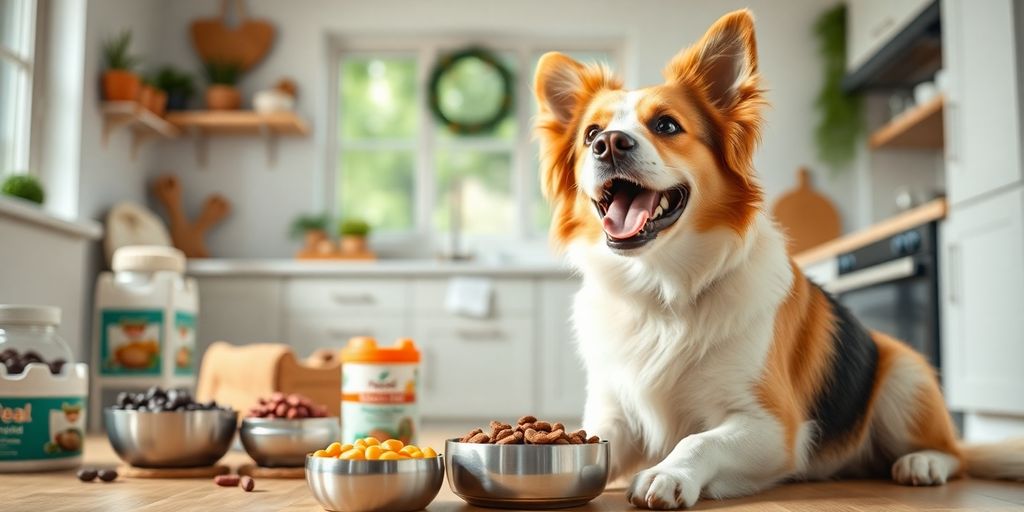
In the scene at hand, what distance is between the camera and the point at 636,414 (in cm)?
189

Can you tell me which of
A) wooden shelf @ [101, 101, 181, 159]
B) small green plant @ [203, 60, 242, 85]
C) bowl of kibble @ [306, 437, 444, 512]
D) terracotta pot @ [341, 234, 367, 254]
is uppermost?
small green plant @ [203, 60, 242, 85]

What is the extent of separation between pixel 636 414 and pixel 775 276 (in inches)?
14.9

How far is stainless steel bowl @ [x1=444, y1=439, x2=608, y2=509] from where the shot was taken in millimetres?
1617

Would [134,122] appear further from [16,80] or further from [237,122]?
[16,80]

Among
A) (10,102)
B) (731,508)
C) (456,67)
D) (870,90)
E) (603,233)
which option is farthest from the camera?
(456,67)

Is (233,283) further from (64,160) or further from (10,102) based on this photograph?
(10,102)

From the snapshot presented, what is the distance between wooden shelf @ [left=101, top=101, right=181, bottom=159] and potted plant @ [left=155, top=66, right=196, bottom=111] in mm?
124

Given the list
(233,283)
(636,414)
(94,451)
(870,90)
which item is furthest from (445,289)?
(636,414)

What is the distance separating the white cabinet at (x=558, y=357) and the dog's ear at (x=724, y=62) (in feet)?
10.4

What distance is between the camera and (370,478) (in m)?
1.55

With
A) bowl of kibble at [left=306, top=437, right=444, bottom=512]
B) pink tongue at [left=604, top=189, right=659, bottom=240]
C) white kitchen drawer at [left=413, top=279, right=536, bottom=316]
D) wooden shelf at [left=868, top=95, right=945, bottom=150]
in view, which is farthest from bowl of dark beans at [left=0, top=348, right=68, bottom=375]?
wooden shelf at [left=868, top=95, right=945, bottom=150]

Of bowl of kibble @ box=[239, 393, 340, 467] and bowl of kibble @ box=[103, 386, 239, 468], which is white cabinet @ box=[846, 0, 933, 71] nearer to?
bowl of kibble @ box=[239, 393, 340, 467]

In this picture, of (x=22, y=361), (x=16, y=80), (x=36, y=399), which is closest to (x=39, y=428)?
(x=36, y=399)

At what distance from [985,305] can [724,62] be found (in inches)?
74.4
